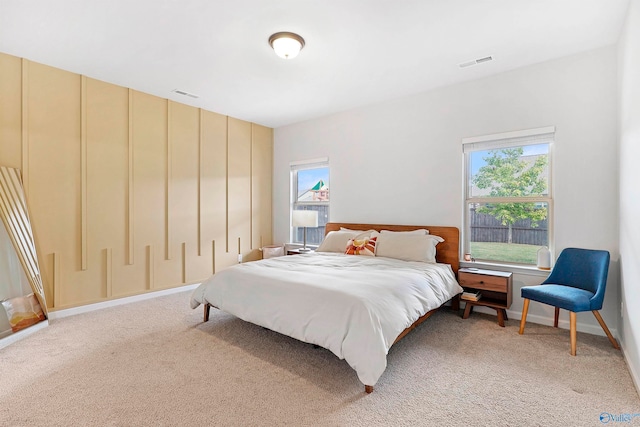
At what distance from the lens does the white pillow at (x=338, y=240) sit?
427 centimetres

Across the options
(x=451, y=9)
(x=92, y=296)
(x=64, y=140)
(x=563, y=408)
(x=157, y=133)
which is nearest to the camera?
(x=563, y=408)

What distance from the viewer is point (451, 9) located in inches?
94.7

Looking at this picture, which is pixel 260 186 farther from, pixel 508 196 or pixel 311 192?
pixel 508 196

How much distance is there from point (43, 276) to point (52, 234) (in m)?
0.46

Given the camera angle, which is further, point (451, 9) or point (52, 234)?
point (52, 234)

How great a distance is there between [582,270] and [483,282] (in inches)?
33.0

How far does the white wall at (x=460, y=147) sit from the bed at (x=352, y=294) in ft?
2.09

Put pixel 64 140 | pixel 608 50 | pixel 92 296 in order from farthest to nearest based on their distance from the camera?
1. pixel 92 296
2. pixel 64 140
3. pixel 608 50

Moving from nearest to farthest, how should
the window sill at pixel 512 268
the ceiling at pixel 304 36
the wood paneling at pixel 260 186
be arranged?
1. the ceiling at pixel 304 36
2. the window sill at pixel 512 268
3. the wood paneling at pixel 260 186

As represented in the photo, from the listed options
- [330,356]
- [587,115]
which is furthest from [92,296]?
[587,115]

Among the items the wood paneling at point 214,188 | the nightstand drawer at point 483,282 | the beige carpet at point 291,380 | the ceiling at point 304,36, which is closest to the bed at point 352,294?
the nightstand drawer at point 483,282

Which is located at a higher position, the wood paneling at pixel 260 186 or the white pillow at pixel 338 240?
the wood paneling at pixel 260 186

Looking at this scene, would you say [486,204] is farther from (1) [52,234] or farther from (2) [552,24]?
(1) [52,234]

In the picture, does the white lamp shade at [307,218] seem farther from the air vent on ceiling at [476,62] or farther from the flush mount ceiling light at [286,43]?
the air vent on ceiling at [476,62]
